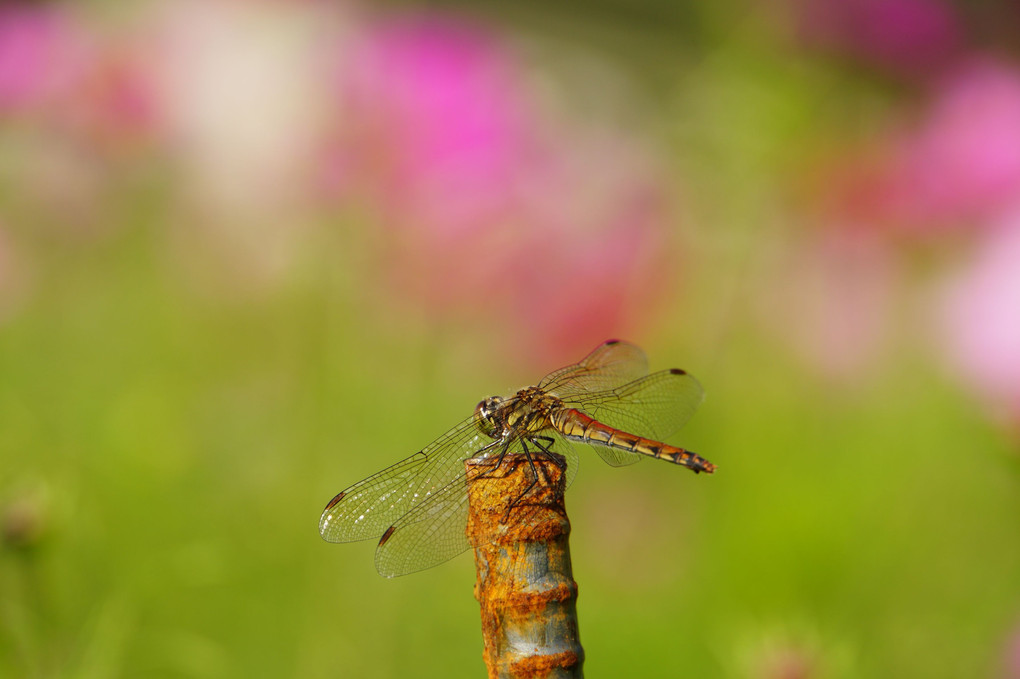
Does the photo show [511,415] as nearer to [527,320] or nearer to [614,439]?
[614,439]

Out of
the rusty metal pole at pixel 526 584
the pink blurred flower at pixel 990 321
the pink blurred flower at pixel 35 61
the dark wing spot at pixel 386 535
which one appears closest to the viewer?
the rusty metal pole at pixel 526 584

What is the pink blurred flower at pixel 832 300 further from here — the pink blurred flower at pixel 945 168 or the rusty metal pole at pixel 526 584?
the rusty metal pole at pixel 526 584

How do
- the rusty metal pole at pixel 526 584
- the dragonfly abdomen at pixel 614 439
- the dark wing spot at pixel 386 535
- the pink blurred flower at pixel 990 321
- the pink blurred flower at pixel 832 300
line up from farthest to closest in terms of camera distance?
the pink blurred flower at pixel 832 300 → the pink blurred flower at pixel 990 321 → the dragonfly abdomen at pixel 614 439 → the dark wing spot at pixel 386 535 → the rusty metal pole at pixel 526 584

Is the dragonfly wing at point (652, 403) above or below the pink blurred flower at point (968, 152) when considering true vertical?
below

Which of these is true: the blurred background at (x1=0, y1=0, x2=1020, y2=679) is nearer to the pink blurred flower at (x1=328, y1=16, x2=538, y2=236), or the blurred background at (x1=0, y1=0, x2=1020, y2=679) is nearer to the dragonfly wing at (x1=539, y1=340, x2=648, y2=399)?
the pink blurred flower at (x1=328, y1=16, x2=538, y2=236)

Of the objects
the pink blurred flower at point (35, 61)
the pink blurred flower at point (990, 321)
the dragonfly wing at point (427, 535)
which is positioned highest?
the pink blurred flower at point (35, 61)

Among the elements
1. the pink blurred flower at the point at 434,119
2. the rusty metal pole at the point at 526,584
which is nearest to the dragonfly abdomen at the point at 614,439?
the rusty metal pole at the point at 526,584

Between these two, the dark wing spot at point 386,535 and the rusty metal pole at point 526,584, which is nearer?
the rusty metal pole at point 526,584
